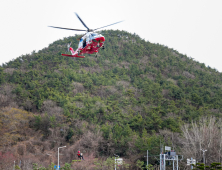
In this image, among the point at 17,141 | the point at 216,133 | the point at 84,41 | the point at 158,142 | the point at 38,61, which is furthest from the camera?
the point at 38,61

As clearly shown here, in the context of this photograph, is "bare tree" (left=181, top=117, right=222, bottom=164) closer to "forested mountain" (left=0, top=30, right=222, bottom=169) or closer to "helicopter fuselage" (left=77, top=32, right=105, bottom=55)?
"forested mountain" (left=0, top=30, right=222, bottom=169)

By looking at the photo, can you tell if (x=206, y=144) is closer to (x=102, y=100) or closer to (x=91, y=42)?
(x=91, y=42)

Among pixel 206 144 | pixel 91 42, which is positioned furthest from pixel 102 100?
pixel 91 42

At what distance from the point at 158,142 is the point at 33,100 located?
26874 millimetres

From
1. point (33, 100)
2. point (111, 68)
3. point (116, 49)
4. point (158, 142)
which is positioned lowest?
point (158, 142)

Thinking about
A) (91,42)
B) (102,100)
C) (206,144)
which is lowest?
(206,144)

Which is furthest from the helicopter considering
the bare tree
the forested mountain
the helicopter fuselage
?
the bare tree

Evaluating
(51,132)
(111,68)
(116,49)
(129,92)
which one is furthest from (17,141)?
(116,49)

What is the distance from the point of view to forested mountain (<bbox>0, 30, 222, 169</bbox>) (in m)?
46.7

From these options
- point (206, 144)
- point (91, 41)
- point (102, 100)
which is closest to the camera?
point (91, 41)

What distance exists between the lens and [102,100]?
61.3 meters

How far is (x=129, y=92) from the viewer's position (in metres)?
66.5

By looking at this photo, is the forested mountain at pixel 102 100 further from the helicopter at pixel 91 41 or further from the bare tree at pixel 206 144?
the helicopter at pixel 91 41

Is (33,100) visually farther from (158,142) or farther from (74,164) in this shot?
(158,142)
